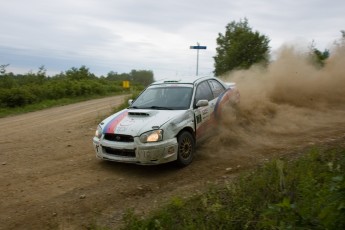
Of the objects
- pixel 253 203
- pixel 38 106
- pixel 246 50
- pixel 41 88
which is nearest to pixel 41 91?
pixel 41 88

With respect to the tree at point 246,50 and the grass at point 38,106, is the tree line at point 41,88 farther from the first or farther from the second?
the tree at point 246,50

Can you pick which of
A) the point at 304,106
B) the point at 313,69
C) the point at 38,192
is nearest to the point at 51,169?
the point at 38,192

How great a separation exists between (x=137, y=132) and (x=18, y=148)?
4.37 metres

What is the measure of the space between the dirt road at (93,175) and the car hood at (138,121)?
0.88 m

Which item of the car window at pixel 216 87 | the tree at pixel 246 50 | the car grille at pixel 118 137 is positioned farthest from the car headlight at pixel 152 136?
the tree at pixel 246 50

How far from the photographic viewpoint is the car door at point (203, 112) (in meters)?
7.68

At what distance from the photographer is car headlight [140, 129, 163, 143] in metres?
6.55

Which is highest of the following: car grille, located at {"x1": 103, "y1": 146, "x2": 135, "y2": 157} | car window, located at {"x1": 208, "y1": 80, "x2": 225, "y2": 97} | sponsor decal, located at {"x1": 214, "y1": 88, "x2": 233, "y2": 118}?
car window, located at {"x1": 208, "y1": 80, "x2": 225, "y2": 97}

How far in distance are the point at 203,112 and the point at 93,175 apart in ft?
9.22

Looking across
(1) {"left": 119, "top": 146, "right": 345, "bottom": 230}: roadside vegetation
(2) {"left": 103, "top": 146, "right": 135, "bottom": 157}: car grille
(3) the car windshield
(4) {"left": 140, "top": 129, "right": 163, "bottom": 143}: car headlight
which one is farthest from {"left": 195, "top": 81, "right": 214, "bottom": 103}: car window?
(1) {"left": 119, "top": 146, "right": 345, "bottom": 230}: roadside vegetation

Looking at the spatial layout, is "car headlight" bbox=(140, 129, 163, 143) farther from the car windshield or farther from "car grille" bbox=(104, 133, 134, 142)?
the car windshield

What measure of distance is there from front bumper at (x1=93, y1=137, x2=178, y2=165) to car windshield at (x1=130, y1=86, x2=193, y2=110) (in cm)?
111

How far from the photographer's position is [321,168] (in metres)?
5.39

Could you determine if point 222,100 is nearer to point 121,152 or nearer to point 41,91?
point 121,152
